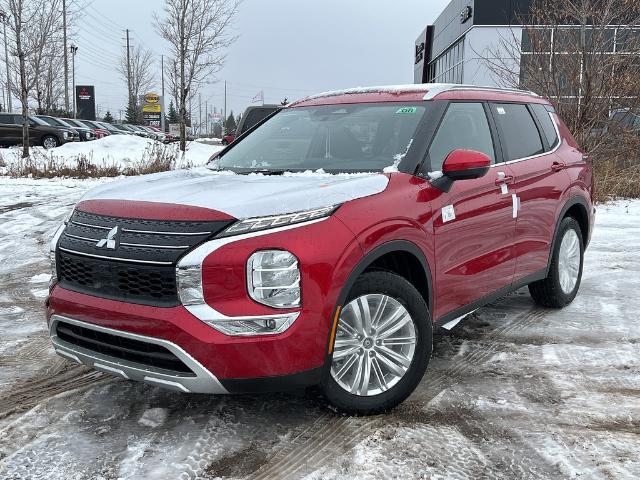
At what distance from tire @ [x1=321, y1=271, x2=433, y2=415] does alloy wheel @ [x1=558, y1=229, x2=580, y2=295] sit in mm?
2352

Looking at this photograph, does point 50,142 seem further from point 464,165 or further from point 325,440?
point 325,440

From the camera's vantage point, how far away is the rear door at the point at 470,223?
3648 mm

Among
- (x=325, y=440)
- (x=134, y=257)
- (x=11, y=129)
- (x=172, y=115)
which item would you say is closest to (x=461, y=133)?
(x=325, y=440)

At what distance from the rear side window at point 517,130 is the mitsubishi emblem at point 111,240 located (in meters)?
2.83

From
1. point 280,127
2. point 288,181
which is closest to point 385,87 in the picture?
point 280,127

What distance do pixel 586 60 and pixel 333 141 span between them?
1024 centimetres

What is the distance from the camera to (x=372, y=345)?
319 centimetres

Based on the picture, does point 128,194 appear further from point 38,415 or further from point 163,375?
point 38,415

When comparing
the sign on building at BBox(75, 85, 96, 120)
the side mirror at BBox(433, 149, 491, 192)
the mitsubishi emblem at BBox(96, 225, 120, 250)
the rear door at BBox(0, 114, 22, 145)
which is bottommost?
the mitsubishi emblem at BBox(96, 225, 120, 250)

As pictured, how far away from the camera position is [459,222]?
373 cm

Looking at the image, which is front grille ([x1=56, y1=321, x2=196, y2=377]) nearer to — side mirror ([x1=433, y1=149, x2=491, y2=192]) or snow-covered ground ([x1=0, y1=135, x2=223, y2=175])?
side mirror ([x1=433, y1=149, x2=491, y2=192])

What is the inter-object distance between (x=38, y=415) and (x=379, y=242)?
2024mm

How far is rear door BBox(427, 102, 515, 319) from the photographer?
3.65m

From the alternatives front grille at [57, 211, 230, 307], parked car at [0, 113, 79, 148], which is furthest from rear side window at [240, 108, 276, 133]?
parked car at [0, 113, 79, 148]
